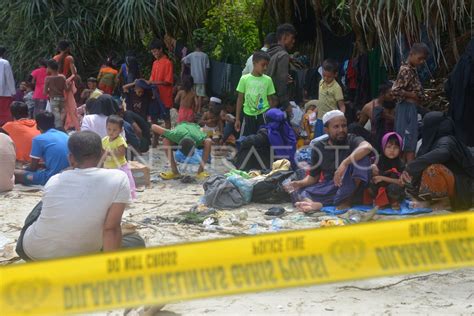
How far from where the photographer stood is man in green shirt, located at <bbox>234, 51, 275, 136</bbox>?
30.5 ft

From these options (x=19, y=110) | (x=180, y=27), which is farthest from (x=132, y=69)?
(x=19, y=110)

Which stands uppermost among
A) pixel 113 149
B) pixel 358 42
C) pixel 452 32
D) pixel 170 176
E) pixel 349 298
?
pixel 452 32

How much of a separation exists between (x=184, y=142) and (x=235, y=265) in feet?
17.9

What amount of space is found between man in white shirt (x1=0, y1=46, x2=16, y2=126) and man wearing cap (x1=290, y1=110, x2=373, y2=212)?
223 inches

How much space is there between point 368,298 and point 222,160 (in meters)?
5.65

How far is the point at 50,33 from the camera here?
15102mm

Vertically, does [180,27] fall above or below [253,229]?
above

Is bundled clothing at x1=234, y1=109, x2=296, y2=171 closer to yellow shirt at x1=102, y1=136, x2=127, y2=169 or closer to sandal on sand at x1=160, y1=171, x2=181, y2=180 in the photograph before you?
sandal on sand at x1=160, y1=171, x2=181, y2=180

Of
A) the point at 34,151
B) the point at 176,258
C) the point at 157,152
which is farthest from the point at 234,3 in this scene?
the point at 176,258

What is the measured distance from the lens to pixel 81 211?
15.3 ft

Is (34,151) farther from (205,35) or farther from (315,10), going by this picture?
(205,35)

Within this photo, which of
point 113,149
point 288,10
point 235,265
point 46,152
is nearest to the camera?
point 235,265

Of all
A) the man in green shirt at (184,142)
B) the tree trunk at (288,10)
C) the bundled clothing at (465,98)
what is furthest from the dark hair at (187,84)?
the bundled clothing at (465,98)

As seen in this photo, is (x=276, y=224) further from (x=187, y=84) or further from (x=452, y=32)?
(x=187, y=84)
